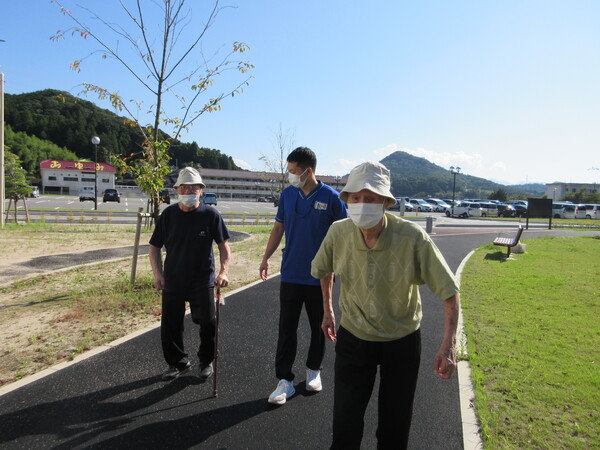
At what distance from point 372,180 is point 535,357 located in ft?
11.0

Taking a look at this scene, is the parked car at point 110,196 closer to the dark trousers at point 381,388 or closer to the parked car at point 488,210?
the parked car at point 488,210

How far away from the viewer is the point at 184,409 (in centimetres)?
318

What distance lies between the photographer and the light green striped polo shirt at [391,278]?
2.09m

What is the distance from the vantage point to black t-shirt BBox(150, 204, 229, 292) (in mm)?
3586

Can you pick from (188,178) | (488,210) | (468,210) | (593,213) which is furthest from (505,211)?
(188,178)

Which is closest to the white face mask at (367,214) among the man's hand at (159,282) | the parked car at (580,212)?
the man's hand at (159,282)

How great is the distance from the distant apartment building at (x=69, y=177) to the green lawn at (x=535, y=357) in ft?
307

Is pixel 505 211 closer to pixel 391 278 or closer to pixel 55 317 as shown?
pixel 55 317

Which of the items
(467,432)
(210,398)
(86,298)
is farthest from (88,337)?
(467,432)

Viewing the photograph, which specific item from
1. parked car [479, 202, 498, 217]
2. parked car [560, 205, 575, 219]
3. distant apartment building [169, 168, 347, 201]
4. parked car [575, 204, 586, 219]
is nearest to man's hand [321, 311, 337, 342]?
parked car [479, 202, 498, 217]

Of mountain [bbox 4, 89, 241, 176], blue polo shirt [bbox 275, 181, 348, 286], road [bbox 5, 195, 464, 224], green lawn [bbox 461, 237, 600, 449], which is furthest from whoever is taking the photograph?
mountain [bbox 4, 89, 241, 176]

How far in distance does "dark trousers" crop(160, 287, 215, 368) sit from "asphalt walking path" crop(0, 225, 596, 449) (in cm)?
28

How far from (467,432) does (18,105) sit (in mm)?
154935

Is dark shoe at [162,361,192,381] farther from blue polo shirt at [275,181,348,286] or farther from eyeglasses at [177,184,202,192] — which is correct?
eyeglasses at [177,184,202,192]
